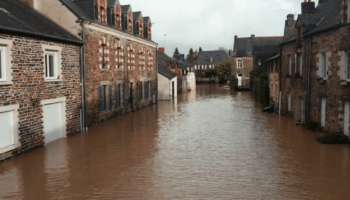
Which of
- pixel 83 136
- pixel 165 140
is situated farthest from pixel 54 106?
pixel 165 140

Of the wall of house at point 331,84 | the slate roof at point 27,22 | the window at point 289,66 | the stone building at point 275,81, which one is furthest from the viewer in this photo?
the stone building at point 275,81

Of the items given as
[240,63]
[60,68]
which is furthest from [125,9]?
[240,63]

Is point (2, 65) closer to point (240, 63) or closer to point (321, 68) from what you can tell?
point (321, 68)

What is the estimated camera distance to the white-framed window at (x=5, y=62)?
39.0ft

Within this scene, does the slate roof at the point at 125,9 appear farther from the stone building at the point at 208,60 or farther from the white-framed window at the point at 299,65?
the stone building at the point at 208,60

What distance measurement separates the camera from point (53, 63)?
613 inches

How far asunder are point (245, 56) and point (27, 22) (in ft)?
185

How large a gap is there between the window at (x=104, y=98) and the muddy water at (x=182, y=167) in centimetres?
319

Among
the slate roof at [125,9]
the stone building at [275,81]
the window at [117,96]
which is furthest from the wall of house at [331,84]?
the slate roof at [125,9]

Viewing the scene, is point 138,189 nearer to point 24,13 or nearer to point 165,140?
point 165,140

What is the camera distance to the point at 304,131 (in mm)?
17547

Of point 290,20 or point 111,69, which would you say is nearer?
point 111,69

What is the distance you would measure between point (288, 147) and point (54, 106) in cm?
1064

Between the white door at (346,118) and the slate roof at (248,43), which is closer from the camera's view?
the white door at (346,118)
